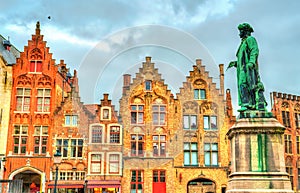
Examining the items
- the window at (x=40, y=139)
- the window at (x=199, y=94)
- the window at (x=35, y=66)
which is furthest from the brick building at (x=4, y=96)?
the window at (x=199, y=94)

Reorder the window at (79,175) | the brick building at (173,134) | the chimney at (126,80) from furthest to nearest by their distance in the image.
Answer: the chimney at (126,80), the brick building at (173,134), the window at (79,175)

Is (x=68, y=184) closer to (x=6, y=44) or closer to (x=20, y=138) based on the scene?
(x=20, y=138)

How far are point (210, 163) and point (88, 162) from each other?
929cm

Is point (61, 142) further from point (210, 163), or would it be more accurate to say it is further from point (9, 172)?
point (210, 163)

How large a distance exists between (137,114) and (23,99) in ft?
29.2

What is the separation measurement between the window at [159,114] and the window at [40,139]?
27.5 ft

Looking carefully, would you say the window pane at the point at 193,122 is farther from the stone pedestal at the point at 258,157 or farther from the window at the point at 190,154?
the stone pedestal at the point at 258,157

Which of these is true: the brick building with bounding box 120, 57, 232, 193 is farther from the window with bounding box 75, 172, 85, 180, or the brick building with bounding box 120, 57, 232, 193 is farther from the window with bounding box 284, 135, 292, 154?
the window with bounding box 284, 135, 292, 154

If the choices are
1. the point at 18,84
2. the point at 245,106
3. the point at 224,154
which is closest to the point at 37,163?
the point at 18,84

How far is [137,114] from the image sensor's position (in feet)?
99.6

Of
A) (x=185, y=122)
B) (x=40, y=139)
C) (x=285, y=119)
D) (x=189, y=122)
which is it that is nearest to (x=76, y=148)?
(x=40, y=139)

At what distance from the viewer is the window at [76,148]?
29.1m

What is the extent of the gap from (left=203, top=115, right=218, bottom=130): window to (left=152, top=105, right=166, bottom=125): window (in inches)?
128

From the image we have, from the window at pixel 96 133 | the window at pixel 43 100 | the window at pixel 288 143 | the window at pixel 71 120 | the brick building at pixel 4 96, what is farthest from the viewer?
the window at pixel 288 143
